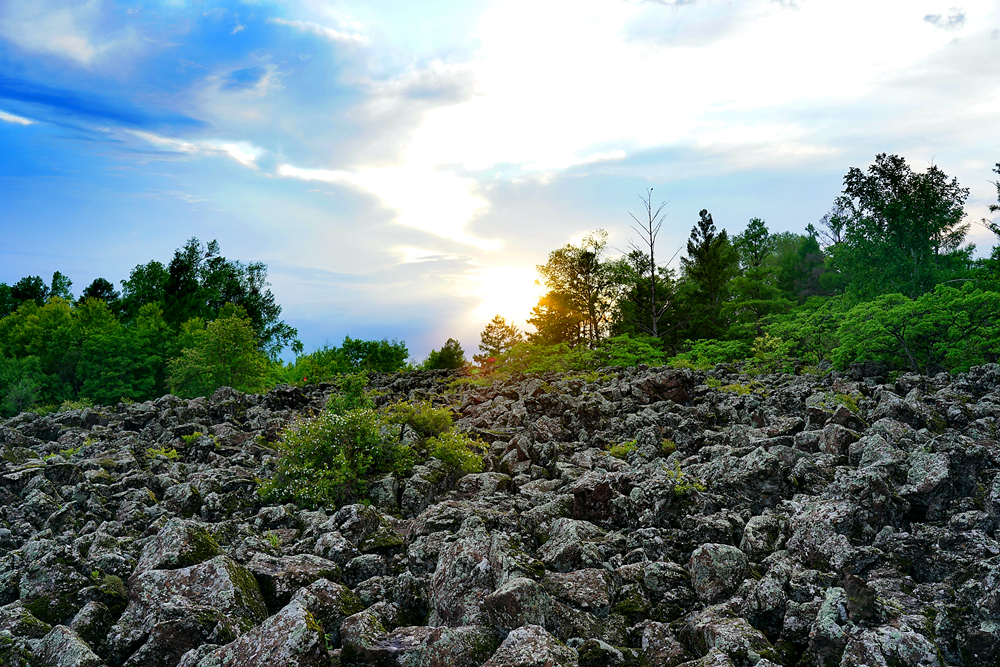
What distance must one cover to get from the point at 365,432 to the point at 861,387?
12636 mm

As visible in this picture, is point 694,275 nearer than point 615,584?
No

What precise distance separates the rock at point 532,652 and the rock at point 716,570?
216cm

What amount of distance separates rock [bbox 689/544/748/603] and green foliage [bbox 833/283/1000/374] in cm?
1551

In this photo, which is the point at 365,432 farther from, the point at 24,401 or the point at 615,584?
the point at 24,401

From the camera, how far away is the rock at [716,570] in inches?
293

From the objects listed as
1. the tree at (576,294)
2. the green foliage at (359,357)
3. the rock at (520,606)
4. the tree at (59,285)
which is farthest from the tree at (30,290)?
the rock at (520,606)

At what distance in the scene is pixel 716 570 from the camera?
7590 mm

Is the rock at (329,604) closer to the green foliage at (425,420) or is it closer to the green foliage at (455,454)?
the green foliage at (455,454)

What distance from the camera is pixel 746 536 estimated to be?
8.43m

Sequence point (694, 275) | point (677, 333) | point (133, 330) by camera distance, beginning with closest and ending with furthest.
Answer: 1. point (133, 330)
2. point (677, 333)
3. point (694, 275)

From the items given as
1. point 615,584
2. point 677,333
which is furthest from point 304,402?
point 677,333

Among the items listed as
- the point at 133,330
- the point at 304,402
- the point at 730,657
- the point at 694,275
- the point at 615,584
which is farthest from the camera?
the point at 694,275

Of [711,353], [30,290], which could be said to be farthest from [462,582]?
[30,290]

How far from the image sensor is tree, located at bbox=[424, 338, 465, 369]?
204 feet
